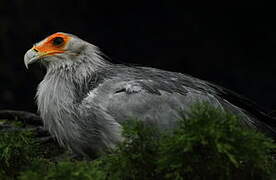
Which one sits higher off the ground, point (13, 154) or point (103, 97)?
point (103, 97)

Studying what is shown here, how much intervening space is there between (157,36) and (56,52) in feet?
9.79

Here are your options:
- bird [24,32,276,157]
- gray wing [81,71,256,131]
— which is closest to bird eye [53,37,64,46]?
bird [24,32,276,157]

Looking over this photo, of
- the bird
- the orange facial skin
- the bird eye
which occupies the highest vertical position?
the bird eye

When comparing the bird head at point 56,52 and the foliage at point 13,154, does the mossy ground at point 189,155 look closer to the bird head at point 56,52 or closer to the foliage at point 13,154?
the foliage at point 13,154

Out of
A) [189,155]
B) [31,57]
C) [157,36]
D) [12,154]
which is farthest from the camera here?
[157,36]

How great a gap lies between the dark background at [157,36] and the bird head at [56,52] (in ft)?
8.38

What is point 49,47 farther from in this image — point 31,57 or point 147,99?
point 147,99

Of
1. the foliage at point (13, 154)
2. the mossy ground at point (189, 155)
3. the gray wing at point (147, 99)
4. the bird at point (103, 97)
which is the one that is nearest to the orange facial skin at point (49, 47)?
the bird at point (103, 97)

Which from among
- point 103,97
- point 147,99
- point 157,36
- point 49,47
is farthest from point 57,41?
point 157,36

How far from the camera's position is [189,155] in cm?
312

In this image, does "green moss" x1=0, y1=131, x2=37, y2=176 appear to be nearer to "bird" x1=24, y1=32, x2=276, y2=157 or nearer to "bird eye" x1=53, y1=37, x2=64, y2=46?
"bird" x1=24, y1=32, x2=276, y2=157

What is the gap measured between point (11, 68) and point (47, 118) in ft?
10.1

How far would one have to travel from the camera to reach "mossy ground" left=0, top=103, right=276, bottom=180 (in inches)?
121

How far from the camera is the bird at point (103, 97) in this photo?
4.35 metres
